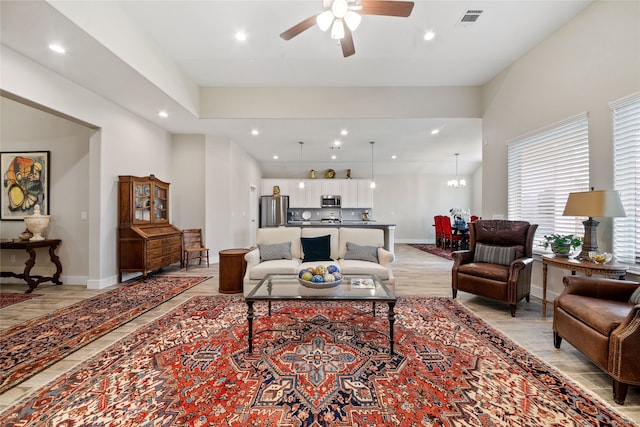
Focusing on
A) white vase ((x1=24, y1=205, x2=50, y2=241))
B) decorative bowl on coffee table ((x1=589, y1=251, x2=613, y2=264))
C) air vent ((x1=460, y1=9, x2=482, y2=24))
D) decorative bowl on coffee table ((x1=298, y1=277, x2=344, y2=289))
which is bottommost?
decorative bowl on coffee table ((x1=298, y1=277, x2=344, y2=289))

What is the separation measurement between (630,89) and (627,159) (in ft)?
2.14

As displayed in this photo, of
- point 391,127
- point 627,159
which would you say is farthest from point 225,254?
point 627,159

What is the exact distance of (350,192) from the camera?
8.86 m

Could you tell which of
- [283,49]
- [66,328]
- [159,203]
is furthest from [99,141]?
[283,49]

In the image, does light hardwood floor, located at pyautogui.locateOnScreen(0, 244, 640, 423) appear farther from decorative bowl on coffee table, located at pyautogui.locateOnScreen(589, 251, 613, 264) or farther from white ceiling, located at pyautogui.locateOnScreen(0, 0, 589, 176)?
white ceiling, located at pyautogui.locateOnScreen(0, 0, 589, 176)

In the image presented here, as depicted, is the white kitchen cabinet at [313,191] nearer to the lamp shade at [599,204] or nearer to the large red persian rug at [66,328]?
the large red persian rug at [66,328]

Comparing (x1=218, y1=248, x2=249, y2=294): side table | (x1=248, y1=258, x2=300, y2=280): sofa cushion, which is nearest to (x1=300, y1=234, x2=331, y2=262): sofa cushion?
(x1=248, y1=258, x2=300, y2=280): sofa cushion

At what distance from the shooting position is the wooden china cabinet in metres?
4.11

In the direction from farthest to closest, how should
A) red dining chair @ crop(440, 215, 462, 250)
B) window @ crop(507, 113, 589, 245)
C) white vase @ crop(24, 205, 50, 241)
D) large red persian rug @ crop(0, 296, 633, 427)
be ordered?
red dining chair @ crop(440, 215, 462, 250), white vase @ crop(24, 205, 50, 241), window @ crop(507, 113, 589, 245), large red persian rug @ crop(0, 296, 633, 427)

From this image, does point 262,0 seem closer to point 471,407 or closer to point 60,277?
point 471,407

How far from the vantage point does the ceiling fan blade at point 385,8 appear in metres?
2.03

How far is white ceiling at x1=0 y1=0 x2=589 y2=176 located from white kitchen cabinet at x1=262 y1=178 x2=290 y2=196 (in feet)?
10.9

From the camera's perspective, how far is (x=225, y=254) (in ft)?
11.7

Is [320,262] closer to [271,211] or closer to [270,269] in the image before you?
[270,269]
